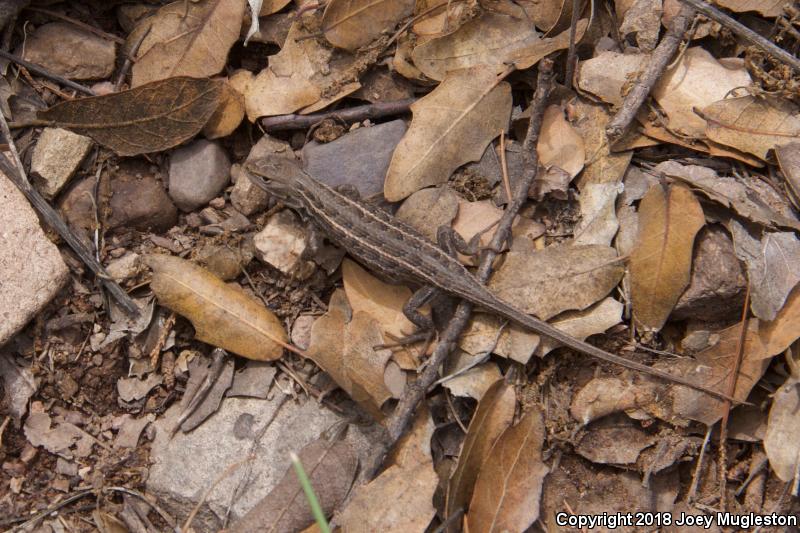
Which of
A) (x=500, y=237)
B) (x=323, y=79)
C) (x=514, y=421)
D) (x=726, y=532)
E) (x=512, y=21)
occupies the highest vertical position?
(x=512, y=21)

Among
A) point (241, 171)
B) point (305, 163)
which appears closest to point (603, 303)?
point (305, 163)

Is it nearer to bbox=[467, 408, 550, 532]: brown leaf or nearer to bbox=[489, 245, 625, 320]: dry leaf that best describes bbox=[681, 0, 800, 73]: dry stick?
bbox=[489, 245, 625, 320]: dry leaf

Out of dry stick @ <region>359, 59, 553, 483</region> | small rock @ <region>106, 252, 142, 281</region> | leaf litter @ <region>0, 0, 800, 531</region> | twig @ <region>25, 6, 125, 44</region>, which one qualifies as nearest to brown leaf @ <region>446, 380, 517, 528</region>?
leaf litter @ <region>0, 0, 800, 531</region>

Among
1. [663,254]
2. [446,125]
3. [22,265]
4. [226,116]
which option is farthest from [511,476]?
[22,265]

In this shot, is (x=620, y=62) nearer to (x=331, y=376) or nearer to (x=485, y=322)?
(x=485, y=322)

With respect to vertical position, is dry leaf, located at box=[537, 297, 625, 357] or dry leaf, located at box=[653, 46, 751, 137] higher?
dry leaf, located at box=[653, 46, 751, 137]

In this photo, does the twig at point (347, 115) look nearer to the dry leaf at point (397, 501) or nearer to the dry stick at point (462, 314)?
the dry stick at point (462, 314)

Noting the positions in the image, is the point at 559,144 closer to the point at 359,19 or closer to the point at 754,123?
the point at 754,123
